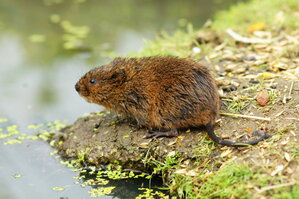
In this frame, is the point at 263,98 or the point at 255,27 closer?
the point at 263,98

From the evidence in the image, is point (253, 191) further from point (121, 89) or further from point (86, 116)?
point (86, 116)

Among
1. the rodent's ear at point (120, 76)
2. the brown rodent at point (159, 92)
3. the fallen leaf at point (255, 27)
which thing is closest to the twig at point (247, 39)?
the fallen leaf at point (255, 27)

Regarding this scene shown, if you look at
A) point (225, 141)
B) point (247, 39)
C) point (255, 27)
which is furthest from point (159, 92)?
point (255, 27)

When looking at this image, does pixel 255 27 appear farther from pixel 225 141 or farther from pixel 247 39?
pixel 225 141

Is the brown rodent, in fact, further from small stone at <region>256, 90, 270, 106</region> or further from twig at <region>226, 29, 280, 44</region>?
twig at <region>226, 29, 280, 44</region>

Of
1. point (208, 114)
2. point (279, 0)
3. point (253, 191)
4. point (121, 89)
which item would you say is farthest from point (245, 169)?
point (279, 0)

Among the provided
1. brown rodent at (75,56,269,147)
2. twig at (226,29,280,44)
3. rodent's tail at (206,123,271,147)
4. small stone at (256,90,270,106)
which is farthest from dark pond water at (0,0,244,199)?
twig at (226,29,280,44)
